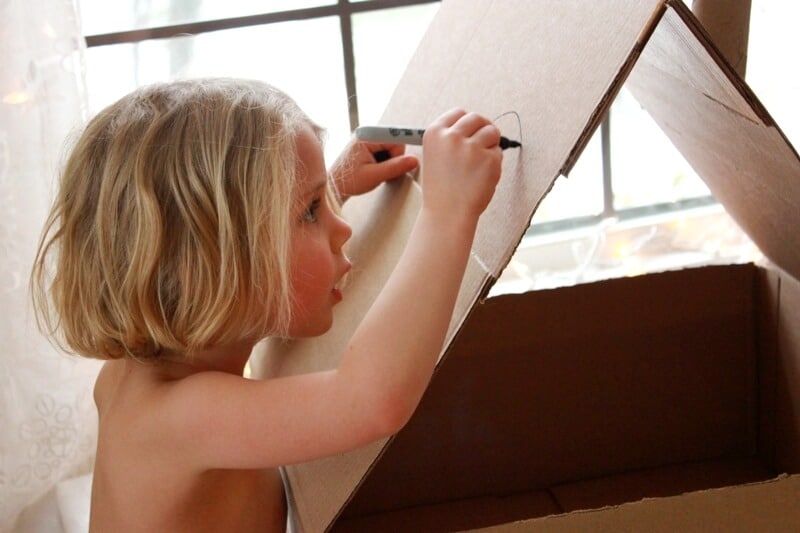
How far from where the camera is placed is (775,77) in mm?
1456

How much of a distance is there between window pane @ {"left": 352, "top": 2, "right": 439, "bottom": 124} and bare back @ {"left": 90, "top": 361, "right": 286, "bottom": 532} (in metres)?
0.71

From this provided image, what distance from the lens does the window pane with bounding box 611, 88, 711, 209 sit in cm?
161

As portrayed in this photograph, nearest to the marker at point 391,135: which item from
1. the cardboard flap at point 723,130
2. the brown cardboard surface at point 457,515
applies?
the cardboard flap at point 723,130

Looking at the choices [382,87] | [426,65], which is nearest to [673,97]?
[426,65]

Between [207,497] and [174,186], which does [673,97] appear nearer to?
[174,186]

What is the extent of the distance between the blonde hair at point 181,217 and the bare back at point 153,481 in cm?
5

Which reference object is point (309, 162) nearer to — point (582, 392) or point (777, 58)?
point (582, 392)

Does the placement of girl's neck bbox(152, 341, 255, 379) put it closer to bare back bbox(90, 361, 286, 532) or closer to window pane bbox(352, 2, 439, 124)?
bare back bbox(90, 361, 286, 532)

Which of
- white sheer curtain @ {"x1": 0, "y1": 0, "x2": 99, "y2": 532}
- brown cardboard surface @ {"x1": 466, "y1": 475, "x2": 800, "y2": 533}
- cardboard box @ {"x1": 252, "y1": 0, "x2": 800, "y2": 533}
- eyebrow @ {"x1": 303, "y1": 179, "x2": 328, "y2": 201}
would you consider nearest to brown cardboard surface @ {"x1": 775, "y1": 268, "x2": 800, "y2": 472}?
cardboard box @ {"x1": 252, "y1": 0, "x2": 800, "y2": 533}

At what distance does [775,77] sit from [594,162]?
0.30 m

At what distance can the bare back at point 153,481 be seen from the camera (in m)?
0.78

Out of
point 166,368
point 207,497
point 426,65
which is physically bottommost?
point 207,497

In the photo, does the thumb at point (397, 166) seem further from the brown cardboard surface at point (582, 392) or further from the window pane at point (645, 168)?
the window pane at point (645, 168)

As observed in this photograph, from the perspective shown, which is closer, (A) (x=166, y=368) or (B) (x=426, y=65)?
(A) (x=166, y=368)
